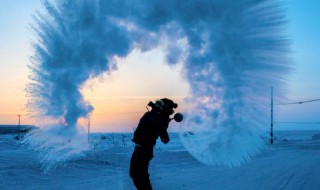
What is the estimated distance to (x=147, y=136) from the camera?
6.69m

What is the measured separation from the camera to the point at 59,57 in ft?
34.2

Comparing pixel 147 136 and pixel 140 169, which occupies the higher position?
pixel 147 136

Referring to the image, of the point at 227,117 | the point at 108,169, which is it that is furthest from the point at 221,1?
the point at 108,169

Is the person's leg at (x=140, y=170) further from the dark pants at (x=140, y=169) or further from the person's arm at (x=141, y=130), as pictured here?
the person's arm at (x=141, y=130)

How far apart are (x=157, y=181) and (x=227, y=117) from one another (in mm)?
2440

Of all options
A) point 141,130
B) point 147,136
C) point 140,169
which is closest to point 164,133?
point 147,136

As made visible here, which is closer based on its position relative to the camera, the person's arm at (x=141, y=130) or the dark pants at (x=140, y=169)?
the dark pants at (x=140, y=169)

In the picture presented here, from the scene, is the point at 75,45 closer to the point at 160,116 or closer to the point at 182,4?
the point at 182,4

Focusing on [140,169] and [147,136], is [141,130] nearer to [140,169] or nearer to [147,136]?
[147,136]

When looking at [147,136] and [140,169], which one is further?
[147,136]

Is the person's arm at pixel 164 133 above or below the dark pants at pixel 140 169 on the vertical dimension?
above

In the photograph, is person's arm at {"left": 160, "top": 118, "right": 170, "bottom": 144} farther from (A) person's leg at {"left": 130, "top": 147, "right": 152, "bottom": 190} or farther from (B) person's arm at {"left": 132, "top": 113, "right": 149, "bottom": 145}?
(A) person's leg at {"left": 130, "top": 147, "right": 152, "bottom": 190}

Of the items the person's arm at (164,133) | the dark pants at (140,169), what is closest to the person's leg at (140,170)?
the dark pants at (140,169)

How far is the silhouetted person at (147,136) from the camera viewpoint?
657cm
